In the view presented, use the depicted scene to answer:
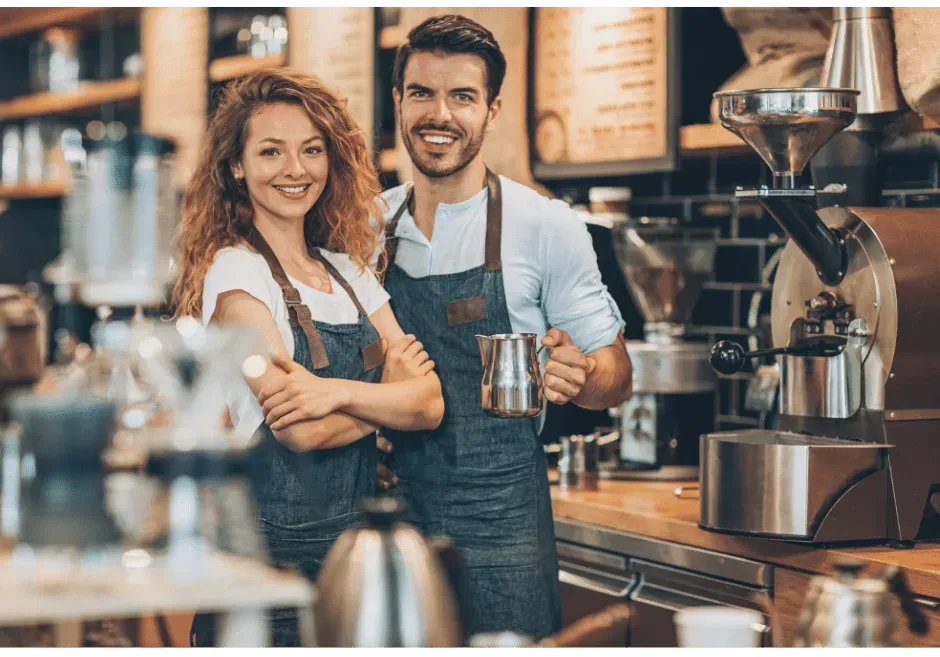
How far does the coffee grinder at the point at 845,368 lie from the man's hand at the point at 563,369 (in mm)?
325

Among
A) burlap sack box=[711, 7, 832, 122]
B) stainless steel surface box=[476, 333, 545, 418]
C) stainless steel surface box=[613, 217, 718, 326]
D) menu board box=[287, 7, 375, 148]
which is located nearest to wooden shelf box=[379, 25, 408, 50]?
menu board box=[287, 7, 375, 148]

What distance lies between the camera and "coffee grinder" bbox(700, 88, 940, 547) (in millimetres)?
2318

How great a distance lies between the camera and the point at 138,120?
577 cm

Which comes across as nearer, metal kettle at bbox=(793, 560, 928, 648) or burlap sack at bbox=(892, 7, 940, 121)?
metal kettle at bbox=(793, 560, 928, 648)

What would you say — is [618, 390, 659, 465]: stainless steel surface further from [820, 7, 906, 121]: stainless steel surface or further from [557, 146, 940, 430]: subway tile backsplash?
[820, 7, 906, 121]: stainless steel surface

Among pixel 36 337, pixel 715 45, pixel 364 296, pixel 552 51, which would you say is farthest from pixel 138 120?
pixel 36 337

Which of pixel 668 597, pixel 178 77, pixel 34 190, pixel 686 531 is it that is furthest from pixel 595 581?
pixel 34 190

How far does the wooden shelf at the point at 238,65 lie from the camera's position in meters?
4.56

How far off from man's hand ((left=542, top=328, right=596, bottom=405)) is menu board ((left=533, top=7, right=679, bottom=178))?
1.06m

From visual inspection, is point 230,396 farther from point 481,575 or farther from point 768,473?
point 768,473

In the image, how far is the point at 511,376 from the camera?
6.69 feet

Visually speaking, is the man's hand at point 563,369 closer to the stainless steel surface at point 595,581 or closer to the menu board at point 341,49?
the stainless steel surface at point 595,581

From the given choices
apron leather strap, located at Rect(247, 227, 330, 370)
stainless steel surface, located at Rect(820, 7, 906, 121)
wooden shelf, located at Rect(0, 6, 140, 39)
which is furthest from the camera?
wooden shelf, located at Rect(0, 6, 140, 39)

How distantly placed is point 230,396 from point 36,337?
60cm
